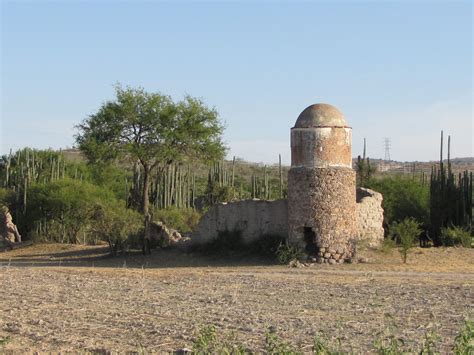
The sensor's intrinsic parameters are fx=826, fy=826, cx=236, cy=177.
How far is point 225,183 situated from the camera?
4788 cm

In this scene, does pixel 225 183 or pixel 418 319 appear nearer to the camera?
pixel 418 319

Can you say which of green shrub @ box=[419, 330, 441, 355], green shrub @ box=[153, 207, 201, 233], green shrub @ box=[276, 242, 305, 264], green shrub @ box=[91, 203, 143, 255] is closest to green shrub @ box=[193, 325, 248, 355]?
green shrub @ box=[419, 330, 441, 355]

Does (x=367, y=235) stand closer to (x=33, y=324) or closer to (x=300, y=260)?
(x=300, y=260)

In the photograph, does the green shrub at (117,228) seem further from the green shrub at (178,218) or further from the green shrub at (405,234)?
the green shrub at (405,234)

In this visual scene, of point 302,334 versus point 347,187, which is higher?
point 347,187

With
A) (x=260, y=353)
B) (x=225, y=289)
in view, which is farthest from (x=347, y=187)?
(x=260, y=353)

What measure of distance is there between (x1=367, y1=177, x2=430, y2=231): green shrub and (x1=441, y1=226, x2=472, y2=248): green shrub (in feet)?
8.96

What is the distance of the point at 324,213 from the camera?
2644cm

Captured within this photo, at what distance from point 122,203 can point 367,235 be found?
15.8 m

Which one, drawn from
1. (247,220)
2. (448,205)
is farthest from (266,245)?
(448,205)

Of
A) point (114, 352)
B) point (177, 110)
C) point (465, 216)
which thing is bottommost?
point (114, 352)

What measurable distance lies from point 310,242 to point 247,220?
2661mm

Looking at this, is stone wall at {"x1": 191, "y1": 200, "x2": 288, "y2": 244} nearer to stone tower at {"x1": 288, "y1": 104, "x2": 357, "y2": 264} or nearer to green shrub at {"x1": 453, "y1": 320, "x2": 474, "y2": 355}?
stone tower at {"x1": 288, "y1": 104, "x2": 357, "y2": 264}

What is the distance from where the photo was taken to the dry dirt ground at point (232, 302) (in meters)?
12.5
